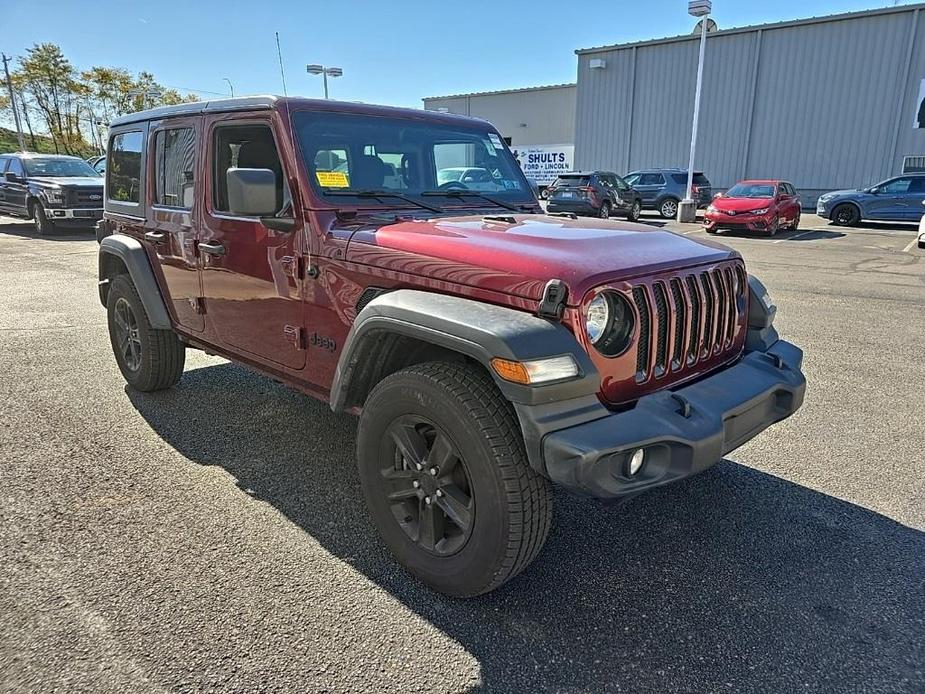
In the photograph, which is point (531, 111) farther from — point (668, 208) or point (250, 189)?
point (250, 189)

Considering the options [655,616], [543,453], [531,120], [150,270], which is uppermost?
[531,120]

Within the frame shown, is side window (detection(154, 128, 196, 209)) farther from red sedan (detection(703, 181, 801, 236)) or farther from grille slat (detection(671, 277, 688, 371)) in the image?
red sedan (detection(703, 181, 801, 236))

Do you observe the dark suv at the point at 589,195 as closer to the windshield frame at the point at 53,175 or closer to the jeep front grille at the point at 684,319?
the windshield frame at the point at 53,175

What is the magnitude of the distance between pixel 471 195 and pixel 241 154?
1275 mm

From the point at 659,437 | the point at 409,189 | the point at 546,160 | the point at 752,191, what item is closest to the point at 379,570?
the point at 659,437

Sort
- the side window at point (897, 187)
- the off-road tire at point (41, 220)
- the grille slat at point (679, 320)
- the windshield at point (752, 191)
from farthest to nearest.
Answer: the side window at point (897, 187) → the windshield at point (752, 191) → the off-road tire at point (41, 220) → the grille slat at point (679, 320)

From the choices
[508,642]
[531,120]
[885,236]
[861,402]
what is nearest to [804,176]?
[885,236]

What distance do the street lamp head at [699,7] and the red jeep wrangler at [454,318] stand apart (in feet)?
59.7

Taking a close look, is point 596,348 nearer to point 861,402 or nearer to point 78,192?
point 861,402

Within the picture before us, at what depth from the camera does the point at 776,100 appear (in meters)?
26.1

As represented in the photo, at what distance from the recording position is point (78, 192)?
47.8 feet

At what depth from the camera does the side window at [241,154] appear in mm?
3215

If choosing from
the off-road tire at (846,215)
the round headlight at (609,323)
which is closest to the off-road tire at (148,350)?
the round headlight at (609,323)

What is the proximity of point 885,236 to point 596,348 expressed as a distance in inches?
704
